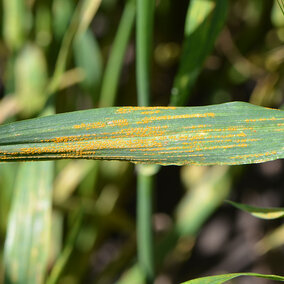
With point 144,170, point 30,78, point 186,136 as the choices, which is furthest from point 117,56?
point 186,136

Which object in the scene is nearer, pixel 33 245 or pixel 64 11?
pixel 33 245

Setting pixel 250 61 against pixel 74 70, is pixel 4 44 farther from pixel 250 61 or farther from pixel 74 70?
pixel 250 61

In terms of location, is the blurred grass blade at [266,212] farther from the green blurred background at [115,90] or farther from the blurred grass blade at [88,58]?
the blurred grass blade at [88,58]

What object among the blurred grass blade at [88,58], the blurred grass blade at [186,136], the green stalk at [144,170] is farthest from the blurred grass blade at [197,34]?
the blurred grass blade at [88,58]

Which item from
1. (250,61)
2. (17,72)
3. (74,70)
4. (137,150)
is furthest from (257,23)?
(137,150)

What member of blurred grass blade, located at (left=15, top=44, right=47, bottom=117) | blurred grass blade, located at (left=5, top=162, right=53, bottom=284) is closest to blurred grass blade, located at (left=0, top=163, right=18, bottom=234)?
blurred grass blade, located at (left=15, top=44, right=47, bottom=117)

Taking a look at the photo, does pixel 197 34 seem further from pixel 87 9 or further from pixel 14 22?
pixel 14 22
